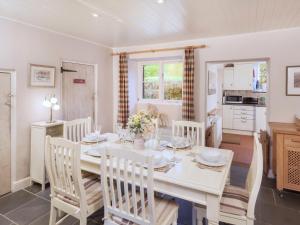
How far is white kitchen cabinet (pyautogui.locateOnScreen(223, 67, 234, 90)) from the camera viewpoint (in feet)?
21.1

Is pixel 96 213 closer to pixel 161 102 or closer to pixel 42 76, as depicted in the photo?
pixel 42 76

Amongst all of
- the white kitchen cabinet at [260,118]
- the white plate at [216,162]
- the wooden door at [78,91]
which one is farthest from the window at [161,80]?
the white kitchen cabinet at [260,118]

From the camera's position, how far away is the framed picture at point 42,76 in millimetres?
3033

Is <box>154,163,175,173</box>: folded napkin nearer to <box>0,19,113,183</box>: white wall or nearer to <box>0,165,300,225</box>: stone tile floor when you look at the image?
<box>0,165,300,225</box>: stone tile floor

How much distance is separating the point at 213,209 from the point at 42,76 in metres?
2.96

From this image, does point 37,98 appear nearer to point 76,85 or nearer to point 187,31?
point 76,85

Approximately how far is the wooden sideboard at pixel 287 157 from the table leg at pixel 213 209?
1.91 metres

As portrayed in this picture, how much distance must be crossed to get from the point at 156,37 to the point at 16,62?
2.22 meters

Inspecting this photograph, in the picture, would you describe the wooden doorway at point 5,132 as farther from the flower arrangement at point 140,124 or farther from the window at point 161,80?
the window at point 161,80

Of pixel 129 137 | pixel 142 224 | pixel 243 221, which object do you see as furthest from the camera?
pixel 129 137

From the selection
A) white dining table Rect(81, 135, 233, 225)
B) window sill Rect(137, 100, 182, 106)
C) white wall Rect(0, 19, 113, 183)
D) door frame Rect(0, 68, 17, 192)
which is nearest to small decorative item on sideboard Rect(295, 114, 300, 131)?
white dining table Rect(81, 135, 233, 225)

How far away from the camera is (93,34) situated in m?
3.49

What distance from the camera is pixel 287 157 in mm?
2828

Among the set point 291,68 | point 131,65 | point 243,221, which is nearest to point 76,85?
point 131,65
